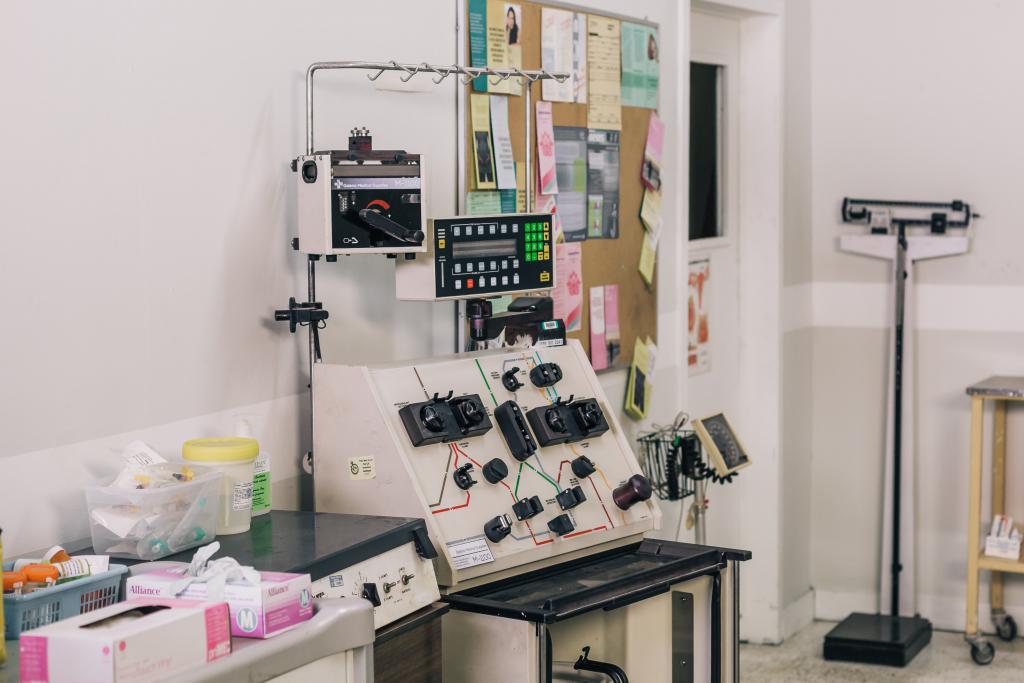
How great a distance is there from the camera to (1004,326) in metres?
4.64

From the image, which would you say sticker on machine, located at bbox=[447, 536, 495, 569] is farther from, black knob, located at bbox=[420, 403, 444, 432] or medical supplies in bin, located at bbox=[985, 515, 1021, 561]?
medical supplies in bin, located at bbox=[985, 515, 1021, 561]

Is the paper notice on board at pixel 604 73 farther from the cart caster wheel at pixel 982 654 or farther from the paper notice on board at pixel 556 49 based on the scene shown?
the cart caster wheel at pixel 982 654

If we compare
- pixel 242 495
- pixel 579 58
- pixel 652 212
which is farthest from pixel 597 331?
pixel 242 495

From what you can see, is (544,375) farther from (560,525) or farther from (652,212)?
(652,212)

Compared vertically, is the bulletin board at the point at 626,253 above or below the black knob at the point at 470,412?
above

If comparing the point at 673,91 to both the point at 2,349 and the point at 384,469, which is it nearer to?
the point at 384,469

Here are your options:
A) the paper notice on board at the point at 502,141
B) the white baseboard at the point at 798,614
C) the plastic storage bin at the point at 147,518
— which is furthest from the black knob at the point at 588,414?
the white baseboard at the point at 798,614

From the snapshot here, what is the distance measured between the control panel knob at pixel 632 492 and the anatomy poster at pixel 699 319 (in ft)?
5.51

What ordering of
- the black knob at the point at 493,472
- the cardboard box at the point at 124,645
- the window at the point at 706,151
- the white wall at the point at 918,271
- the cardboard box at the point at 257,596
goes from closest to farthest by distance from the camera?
the cardboard box at the point at 124,645
the cardboard box at the point at 257,596
the black knob at the point at 493,472
the window at the point at 706,151
the white wall at the point at 918,271

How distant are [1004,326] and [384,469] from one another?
2968 millimetres

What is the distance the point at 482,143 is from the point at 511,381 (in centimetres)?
71

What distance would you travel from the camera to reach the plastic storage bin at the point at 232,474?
7.14 ft

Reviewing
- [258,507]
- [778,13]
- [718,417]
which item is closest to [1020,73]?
[778,13]

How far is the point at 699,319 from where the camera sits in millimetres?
4488
